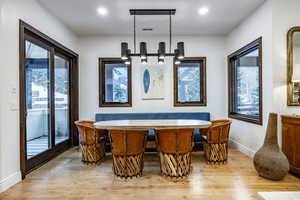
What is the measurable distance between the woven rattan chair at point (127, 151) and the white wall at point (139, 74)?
7.83 feet

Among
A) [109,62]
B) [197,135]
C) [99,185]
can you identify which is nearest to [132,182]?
[99,185]

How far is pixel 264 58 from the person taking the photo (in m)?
3.63

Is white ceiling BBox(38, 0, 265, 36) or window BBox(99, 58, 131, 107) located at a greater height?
white ceiling BBox(38, 0, 265, 36)

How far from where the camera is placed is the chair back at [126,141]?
2929mm

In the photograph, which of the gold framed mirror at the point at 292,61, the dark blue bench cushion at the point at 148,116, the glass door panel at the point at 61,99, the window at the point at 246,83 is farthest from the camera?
the dark blue bench cushion at the point at 148,116

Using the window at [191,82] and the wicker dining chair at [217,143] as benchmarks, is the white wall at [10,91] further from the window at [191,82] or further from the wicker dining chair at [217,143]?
the window at [191,82]

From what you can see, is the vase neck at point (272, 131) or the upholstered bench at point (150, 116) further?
the upholstered bench at point (150, 116)

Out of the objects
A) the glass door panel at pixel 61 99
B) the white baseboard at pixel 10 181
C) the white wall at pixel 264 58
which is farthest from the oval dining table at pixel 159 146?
the glass door panel at pixel 61 99

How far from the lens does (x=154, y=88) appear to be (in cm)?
536

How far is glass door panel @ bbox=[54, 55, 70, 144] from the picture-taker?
4.47 metres

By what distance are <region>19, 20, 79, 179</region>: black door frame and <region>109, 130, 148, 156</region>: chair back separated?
133 centimetres

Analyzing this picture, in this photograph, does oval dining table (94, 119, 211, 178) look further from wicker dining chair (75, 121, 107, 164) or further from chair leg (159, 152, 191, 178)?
wicker dining chair (75, 121, 107, 164)

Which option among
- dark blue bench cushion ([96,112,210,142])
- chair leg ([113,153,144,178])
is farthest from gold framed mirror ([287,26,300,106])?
chair leg ([113,153,144,178])

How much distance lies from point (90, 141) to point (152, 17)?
2.65m
